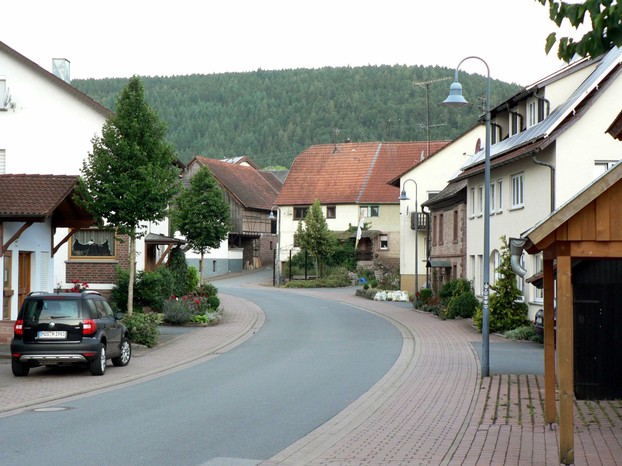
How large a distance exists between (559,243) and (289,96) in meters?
136

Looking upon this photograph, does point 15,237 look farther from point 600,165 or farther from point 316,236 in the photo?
point 316,236

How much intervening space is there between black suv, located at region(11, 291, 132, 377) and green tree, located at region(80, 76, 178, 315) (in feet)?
25.2

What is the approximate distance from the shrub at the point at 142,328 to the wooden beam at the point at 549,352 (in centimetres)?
1522

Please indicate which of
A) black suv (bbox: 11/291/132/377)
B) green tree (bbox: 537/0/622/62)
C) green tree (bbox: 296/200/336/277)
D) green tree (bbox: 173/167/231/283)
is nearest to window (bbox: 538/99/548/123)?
black suv (bbox: 11/291/132/377)

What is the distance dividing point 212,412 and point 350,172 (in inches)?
2515

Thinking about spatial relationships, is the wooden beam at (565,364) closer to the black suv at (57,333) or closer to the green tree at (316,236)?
the black suv at (57,333)

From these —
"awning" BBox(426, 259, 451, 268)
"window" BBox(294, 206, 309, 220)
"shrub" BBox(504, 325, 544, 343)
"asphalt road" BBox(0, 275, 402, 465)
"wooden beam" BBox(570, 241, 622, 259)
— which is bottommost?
"asphalt road" BBox(0, 275, 402, 465)

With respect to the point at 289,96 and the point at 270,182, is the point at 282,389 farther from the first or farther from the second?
the point at 289,96

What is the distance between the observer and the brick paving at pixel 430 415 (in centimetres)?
1088

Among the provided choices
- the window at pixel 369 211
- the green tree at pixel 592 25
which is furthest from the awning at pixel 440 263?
the green tree at pixel 592 25

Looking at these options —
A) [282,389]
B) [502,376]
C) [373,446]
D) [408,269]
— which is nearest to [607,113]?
[502,376]

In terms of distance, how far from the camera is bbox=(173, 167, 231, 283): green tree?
48844mm

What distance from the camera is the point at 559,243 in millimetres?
10859

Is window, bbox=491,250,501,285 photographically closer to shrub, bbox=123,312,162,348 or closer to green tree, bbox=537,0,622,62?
shrub, bbox=123,312,162,348
